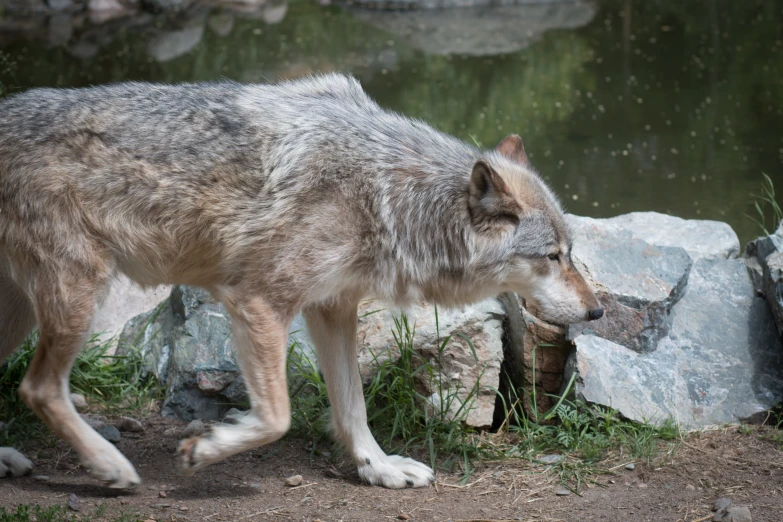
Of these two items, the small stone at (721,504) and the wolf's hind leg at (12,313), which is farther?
the wolf's hind leg at (12,313)

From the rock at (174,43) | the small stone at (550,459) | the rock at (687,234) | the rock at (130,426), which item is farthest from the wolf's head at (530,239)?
the rock at (174,43)

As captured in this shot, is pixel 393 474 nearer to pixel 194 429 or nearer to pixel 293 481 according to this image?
pixel 293 481

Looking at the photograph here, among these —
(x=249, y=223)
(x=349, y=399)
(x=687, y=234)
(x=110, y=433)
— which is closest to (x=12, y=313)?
(x=110, y=433)

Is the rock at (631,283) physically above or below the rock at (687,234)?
below

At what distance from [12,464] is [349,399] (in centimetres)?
172

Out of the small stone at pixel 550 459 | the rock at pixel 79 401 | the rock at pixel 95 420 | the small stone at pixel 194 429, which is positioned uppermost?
the rock at pixel 79 401

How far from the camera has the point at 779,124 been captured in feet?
37.0

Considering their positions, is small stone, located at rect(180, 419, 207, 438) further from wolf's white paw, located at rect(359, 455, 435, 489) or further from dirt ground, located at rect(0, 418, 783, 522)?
wolf's white paw, located at rect(359, 455, 435, 489)

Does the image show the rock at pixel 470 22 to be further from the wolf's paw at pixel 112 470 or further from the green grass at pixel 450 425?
the wolf's paw at pixel 112 470

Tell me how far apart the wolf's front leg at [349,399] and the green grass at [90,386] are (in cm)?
140

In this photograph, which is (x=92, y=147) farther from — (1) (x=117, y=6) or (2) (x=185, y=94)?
(1) (x=117, y=6)

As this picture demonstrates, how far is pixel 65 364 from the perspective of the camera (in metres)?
4.11

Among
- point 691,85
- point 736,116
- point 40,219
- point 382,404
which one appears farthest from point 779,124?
point 40,219

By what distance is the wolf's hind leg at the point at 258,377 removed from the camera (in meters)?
3.93
